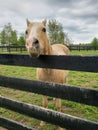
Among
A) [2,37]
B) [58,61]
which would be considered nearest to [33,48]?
[58,61]

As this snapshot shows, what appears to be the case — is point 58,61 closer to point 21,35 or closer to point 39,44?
point 39,44

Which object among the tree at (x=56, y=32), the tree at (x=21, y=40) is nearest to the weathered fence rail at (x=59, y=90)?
the tree at (x=56, y=32)

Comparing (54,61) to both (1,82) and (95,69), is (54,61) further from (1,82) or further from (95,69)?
(1,82)

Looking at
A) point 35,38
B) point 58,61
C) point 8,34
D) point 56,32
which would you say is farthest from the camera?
point 8,34

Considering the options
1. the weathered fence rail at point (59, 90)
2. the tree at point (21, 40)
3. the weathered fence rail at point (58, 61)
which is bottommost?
the weathered fence rail at point (59, 90)

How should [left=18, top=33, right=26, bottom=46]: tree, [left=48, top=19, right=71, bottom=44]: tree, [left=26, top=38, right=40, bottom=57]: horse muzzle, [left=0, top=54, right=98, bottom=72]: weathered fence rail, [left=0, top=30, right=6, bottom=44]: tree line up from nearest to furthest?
[left=0, top=54, right=98, bottom=72]: weathered fence rail, [left=26, top=38, right=40, bottom=57]: horse muzzle, [left=48, top=19, right=71, bottom=44]: tree, [left=18, top=33, right=26, bottom=46]: tree, [left=0, top=30, right=6, bottom=44]: tree

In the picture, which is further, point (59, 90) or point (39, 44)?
point (39, 44)

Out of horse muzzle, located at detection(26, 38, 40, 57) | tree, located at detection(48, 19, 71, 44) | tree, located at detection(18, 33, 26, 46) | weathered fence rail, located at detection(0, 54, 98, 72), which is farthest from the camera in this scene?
tree, located at detection(18, 33, 26, 46)

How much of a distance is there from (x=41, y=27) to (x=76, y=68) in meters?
1.06

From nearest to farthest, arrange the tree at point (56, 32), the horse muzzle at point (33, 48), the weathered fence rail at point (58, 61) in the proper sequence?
the weathered fence rail at point (58, 61) < the horse muzzle at point (33, 48) < the tree at point (56, 32)

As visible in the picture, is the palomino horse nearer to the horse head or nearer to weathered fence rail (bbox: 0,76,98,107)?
the horse head

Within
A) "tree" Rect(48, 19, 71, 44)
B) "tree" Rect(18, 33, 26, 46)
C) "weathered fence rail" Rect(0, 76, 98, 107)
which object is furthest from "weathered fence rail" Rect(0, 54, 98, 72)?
"tree" Rect(18, 33, 26, 46)

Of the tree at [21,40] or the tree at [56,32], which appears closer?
the tree at [56,32]

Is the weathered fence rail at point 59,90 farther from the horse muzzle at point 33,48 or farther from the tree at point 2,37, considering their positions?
the tree at point 2,37
